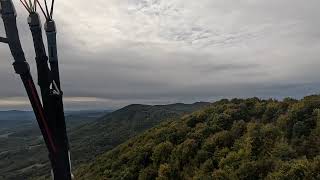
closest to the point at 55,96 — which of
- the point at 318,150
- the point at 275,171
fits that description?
the point at 275,171

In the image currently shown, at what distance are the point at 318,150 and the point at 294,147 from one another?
1.42 m

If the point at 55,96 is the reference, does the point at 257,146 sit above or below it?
below

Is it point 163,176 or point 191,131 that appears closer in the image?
point 163,176

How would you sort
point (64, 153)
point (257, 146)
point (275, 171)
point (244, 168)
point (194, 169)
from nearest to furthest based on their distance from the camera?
point (64, 153) → point (275, 171) → point (244, 168) → point (257, 146) → point (194, 169)

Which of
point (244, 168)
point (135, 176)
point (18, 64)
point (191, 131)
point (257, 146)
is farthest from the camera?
point (191, 131)

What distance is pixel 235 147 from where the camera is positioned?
23.1 m

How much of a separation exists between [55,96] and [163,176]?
777 inches

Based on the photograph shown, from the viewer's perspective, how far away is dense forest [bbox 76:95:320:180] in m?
19.2

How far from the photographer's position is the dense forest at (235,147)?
63.1 ft

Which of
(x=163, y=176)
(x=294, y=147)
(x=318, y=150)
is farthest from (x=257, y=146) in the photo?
(x=163, y=176)

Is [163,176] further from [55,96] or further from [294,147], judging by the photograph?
[55,96]

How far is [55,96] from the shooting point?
5.23 meters

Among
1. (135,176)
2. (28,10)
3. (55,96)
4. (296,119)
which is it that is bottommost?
(135,176)

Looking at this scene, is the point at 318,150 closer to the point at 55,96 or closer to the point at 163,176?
the point at 163,176
